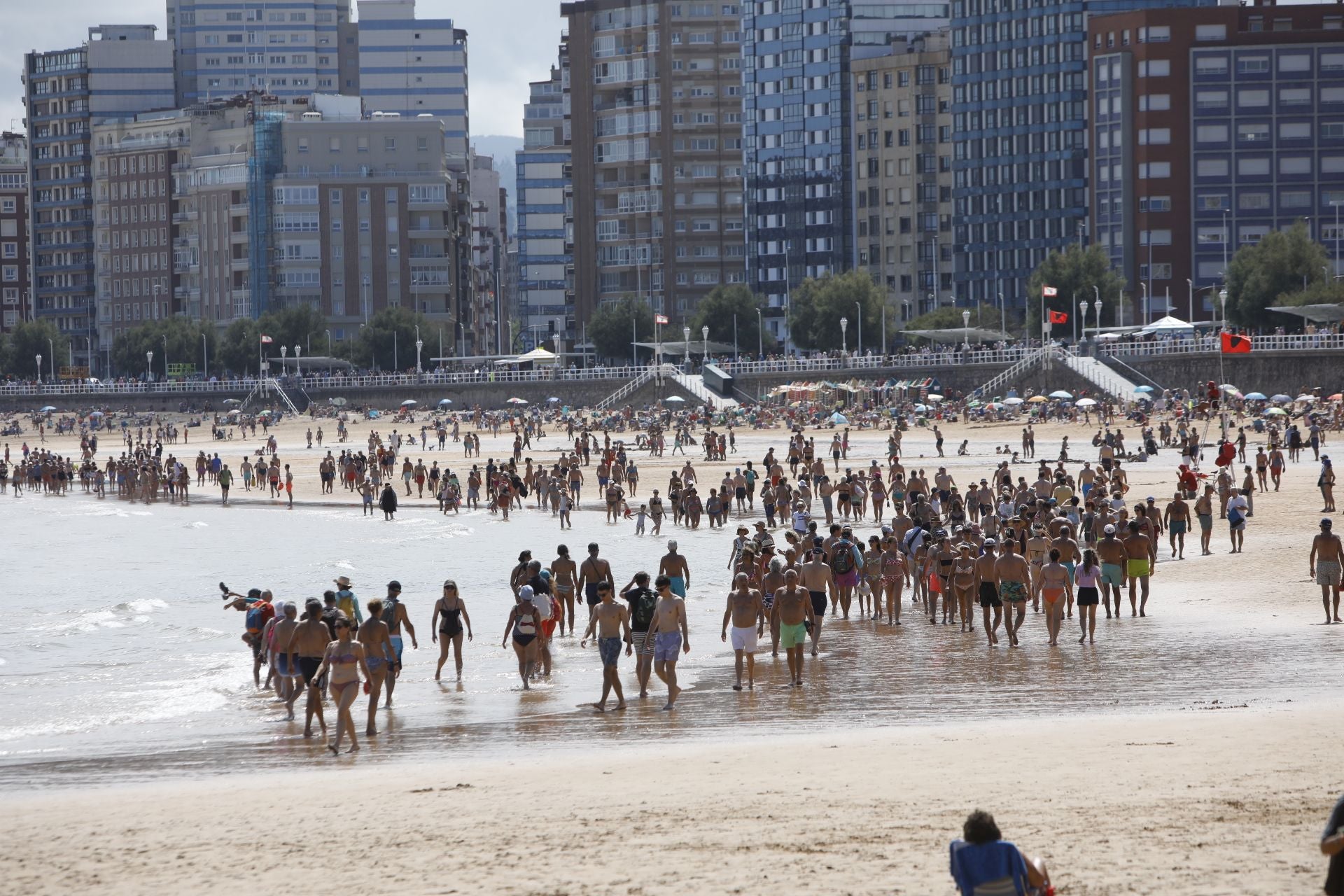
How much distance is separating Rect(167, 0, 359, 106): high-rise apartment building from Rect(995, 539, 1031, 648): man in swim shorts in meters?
147

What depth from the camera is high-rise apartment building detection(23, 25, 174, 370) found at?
144875 millimetres

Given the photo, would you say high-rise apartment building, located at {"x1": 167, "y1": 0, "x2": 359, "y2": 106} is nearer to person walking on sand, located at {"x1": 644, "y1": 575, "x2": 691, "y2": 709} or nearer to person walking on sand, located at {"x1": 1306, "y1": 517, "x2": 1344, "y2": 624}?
person walking on sand, located at {"x1": 1306, "y1": 517, "x2": 1344, "y2": 624}

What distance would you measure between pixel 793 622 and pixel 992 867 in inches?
356

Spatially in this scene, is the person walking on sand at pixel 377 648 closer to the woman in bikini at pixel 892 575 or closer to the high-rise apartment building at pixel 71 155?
the woman in bikini at pixel 892 575

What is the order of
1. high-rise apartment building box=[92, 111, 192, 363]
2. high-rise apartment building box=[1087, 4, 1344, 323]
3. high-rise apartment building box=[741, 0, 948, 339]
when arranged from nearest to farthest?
high-rise apartment building box=[1087, 4, 1344, 323], high-rise apartment building box=[741, 0, 948, 339], high-rise apartment building box=[92, 111, 192, 363]

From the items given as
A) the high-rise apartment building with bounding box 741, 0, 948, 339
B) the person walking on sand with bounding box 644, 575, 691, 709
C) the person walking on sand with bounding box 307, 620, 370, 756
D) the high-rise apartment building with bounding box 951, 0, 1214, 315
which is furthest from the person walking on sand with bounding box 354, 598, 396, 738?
the high-rise apartment building with bounding box 741, 0, 948, 339

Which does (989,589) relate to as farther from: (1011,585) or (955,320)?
(955,320)

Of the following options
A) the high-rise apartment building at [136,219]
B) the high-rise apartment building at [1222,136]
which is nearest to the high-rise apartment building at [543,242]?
the high-rise apartment building at [136,219]

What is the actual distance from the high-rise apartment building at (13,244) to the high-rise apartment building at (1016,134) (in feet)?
254

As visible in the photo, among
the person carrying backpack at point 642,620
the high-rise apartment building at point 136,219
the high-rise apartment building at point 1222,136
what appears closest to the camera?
the person carrying backpack at point 642,620

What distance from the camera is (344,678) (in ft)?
47.9

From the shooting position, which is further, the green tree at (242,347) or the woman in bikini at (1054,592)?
the green tree at (242,347)

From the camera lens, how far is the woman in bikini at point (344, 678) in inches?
571

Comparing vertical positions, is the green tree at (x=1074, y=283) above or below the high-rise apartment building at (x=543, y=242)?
below
